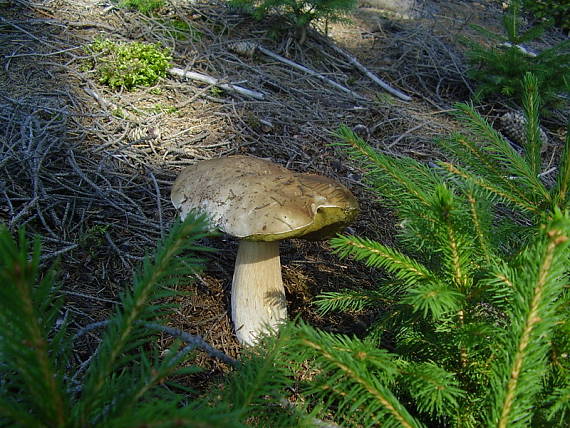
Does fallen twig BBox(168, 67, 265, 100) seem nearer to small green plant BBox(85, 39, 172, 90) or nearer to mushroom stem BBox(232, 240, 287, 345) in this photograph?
small green plant BBox(85, 39, 172, 90)

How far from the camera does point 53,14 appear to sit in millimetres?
3963

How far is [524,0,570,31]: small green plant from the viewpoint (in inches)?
277

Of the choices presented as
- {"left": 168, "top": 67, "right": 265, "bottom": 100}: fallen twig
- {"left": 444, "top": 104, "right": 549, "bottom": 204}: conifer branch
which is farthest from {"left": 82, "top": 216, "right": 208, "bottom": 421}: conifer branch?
{"left": 168, "top": 67, "right": 265, "bottom": 100}: fallen twig

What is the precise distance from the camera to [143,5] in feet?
13.6

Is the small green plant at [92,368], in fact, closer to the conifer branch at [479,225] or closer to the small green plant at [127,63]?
the conifer branch at [479,225]

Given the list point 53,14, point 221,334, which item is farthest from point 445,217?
point 53,14

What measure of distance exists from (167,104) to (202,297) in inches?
71.0

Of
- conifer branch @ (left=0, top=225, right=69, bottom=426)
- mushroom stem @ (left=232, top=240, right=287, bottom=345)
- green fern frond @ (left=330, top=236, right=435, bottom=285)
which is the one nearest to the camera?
conifer branch @ (left=0, top=225, right=69, bottom=426)

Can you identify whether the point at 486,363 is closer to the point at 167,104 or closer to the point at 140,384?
the point at 140,384

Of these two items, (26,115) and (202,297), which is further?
(26,115)

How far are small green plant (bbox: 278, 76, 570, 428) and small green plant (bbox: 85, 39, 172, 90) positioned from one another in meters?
2.50

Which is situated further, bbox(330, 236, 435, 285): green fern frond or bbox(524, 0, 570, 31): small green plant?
bbox(524, 0, 570, 31): small green plant

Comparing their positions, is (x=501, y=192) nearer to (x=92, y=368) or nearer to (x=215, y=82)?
(x=92, y=368)

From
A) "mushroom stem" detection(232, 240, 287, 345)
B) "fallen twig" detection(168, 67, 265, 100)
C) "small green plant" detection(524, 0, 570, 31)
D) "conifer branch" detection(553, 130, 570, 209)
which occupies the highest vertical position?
"small green plant" detection(524, 0, 570, 31)
